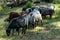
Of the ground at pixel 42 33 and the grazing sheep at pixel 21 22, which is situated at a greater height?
the grazing sheep at pixel 21 22

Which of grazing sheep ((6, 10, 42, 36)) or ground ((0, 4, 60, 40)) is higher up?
grazing sheep ((6, 10, 42, 36))

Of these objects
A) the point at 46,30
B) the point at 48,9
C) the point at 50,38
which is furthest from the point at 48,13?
the point at 50,38

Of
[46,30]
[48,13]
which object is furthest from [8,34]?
[48,13]

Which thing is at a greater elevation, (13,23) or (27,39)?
(13,23)

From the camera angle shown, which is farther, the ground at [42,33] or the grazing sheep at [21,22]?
the ground at [42,33]

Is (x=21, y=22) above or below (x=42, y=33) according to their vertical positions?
above

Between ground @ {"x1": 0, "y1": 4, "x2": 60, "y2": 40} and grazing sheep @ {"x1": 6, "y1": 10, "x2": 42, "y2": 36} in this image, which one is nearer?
grazing sheep @ {"x1": 6, "y1": 10, "x2": 42, "y2": 36}

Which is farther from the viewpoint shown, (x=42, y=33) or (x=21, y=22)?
(x=42, y=33)

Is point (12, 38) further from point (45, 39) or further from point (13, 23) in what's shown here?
point (45, 39)

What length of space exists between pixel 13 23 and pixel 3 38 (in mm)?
848

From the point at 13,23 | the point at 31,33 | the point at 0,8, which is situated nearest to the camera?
the point at 13,23

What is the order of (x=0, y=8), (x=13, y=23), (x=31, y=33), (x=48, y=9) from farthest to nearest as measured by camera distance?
(x=0, y=8)
(x=48, y=9)
(x=31, y=33)
(x=13, y=23)

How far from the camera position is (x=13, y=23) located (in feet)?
29.6

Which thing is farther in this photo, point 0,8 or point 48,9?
point 0,8
